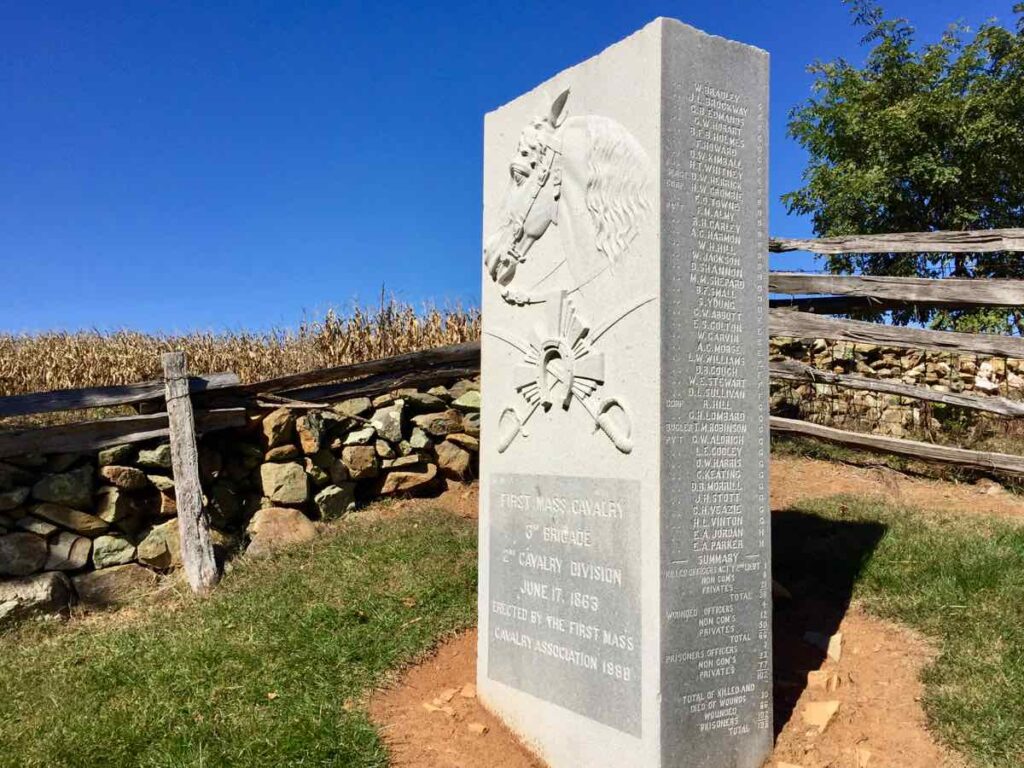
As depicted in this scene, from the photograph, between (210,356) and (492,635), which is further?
(210,356)

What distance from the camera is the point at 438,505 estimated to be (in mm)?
8641

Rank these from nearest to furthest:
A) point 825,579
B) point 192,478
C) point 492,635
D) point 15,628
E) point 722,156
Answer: point 722,156, point 492,635, point 825,579, point 15,628, point 192,478

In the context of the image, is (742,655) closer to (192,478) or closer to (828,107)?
(192,478)

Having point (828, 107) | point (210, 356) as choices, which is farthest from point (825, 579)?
point (828, 107)

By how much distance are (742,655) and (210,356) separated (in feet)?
35.1

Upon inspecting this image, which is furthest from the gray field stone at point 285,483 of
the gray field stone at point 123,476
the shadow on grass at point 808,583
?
the shadow on grass at point 808,583

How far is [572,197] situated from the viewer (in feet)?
14.9

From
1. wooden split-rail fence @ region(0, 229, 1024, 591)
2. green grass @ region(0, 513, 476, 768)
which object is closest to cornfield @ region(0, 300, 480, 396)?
wooden split-rail fence @ region(0, 229, 1024, 591)

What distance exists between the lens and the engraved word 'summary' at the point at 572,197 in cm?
414

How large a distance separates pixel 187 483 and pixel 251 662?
2.72 metres

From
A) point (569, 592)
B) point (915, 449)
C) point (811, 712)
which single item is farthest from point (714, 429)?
point (915, 449)

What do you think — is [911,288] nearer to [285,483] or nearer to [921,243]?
[921,243]

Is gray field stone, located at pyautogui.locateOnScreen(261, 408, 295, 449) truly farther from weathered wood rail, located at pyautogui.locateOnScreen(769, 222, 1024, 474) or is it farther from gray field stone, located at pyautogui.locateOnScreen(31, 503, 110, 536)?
weathered wood rail, located at pyautogui.locateOnScreen(769, 222, 1024, 474)

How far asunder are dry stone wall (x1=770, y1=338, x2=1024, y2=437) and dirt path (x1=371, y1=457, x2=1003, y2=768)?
5047mm
